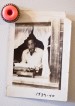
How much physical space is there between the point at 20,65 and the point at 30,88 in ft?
0.32

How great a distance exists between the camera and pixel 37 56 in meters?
0.81

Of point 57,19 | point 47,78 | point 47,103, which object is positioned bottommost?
point 47,103

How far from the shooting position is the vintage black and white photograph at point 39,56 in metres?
0.79

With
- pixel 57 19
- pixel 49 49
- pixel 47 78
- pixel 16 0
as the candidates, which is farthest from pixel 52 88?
pixel 16 0

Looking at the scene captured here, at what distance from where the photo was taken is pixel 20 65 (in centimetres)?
82

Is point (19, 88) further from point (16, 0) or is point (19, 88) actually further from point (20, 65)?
point (16, 0)

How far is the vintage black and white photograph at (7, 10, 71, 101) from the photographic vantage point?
2.61ft

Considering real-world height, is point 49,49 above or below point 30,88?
above

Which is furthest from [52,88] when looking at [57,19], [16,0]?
[16,0]

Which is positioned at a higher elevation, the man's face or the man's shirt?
the man's face

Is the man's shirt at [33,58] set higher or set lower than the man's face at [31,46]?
lower

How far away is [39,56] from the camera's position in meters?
0.81

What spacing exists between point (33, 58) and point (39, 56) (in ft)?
0.08

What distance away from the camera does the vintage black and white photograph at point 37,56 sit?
31.5 inches
